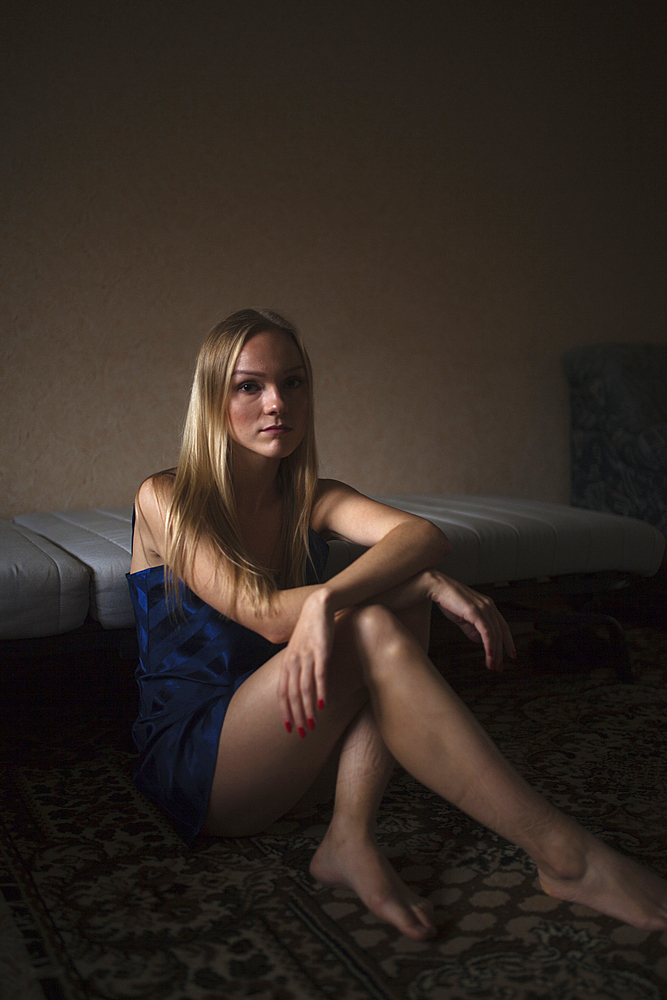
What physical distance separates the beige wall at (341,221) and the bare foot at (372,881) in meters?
1.89

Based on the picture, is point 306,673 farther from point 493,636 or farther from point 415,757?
point 493,636

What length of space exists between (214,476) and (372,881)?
696 millimetres

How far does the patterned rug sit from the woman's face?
2.24 feet

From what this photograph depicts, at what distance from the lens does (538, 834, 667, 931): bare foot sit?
1.06 meters

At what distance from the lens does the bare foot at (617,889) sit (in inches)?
41.7

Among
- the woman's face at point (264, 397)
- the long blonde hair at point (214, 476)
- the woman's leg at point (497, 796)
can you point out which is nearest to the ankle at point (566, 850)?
the woman's leg at point (497, 796)

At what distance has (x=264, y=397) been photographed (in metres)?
1.39

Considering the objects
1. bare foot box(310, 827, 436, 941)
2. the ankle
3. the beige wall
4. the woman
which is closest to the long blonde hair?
the woman

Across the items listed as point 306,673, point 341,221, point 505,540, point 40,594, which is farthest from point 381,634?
point 341,221

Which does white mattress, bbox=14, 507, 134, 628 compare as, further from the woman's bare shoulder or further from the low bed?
the woman's bare shoulder

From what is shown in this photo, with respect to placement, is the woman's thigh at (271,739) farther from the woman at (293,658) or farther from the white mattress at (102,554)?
the white mattress at (102,554)

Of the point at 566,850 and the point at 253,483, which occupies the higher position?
the point at 253,483

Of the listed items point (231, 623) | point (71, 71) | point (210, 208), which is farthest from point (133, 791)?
point (71, 71)

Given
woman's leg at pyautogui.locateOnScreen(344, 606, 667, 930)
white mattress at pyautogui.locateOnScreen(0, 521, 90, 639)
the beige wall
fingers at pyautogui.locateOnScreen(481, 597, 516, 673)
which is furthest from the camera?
the beige wall
